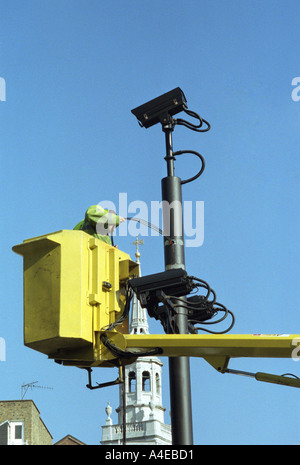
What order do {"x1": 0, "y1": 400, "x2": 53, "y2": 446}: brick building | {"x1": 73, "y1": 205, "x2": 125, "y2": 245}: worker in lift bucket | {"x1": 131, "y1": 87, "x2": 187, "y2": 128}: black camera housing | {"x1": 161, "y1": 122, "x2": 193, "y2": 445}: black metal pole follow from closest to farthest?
{"x1": 161, "y1": 122, "x2": 193, "y2": 445}: black metal pole, {"x1": 73, "y1": 205, "x2": 125, "y2": 245}: worker in lift bucket, {"x1": 131, "y1": 87, "x2": 187, "y2": 128}: black camera housing, {"x1": 0, "y1": 400, "x2": 53, "y2": 446}: brick building

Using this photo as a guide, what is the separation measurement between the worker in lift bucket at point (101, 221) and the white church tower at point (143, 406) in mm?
92759

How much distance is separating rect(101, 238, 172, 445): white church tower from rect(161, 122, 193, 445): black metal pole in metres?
93.0

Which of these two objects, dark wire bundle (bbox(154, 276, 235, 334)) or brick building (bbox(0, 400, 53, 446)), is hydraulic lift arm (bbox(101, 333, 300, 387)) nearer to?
dark wire bundle (bbox(154, 276, 235, 334))

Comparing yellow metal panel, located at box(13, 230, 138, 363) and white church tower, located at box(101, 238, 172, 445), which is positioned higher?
white church tower, located at box(101, 238, 172, 445)

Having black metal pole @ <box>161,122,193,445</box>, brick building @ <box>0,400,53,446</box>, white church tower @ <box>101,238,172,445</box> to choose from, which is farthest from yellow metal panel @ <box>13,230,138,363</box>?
white church tower @ <box>101,238,172,445</box>

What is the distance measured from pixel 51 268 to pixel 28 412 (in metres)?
34.0

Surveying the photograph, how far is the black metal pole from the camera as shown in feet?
25.8

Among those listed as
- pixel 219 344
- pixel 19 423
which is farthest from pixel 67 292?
pixel 19 423

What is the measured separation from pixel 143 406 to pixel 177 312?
10245cm

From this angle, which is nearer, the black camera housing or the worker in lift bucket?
the worker in lift bucket

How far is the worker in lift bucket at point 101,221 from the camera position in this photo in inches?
353

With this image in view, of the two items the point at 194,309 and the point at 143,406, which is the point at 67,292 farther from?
the point at 143,406

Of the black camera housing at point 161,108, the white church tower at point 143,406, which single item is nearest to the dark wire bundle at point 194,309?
the black camera housing at point 161,108
